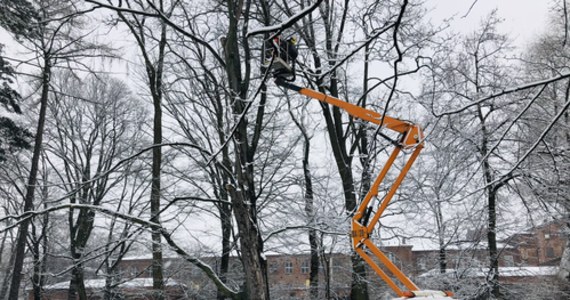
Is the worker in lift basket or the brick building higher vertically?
the worker in lift basket

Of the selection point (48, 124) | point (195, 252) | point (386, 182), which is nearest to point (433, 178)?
point (386, 182)

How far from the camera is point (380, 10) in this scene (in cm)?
1038

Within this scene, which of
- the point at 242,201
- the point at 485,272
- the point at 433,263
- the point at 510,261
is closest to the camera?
the point at 242,201

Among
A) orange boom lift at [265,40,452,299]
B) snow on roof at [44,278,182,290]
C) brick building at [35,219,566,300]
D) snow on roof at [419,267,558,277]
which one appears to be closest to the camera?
orange boom lift at [265,40,452,299]

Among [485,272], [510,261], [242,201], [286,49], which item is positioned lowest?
[485,272]

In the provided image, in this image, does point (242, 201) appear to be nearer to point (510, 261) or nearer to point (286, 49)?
point (286, 49)

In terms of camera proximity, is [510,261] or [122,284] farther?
[122,284]

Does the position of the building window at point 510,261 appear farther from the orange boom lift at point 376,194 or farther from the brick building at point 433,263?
the orange boom lift at point 376,194

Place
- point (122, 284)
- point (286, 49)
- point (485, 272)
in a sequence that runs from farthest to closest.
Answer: point (122, 284) → point (485, 272) → point (286, 49)

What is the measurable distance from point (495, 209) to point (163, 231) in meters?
9.91

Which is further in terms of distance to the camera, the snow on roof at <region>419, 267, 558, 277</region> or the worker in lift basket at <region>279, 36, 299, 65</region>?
the snow on roof at <region>419, 267, 558, 277</region>

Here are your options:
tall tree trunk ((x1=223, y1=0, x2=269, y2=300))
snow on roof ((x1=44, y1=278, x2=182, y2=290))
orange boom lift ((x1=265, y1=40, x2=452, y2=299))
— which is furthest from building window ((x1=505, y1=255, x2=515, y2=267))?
snow on roof ((x1=44, y1=278, x2=182, y2=290))

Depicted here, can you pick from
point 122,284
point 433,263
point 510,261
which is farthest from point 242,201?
point 122,284

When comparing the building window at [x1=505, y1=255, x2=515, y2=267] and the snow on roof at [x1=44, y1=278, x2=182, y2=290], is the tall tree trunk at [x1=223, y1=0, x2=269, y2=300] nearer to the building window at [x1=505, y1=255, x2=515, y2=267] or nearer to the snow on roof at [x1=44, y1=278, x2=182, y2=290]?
the snow on roof at [x1=44, y1=278, x2=182, y2=290]
